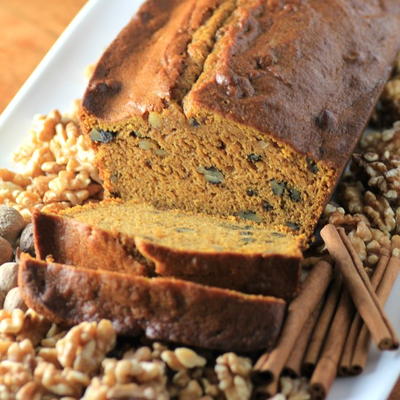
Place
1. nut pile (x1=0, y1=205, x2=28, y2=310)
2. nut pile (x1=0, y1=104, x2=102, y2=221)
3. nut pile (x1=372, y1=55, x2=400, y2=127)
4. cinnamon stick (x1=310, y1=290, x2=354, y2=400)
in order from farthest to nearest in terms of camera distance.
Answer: nut pile (x1=372, y1=55, x2=400, y2=127), nut pile (x1=0, y1=104, x2=102, y2=221), nut pile (x1=0, y1=205, x2=28, y2=310), cinnamon stick (x1=310, y1=290, x2=354, y2=400)

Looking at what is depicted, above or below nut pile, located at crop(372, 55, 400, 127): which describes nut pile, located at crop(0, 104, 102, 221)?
above

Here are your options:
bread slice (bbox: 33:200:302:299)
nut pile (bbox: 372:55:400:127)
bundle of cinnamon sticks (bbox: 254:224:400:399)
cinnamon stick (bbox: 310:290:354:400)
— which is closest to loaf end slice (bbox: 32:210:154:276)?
Result: bread slice (bbox: 33:200:302:299)

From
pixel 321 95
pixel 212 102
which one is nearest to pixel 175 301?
pixel 212 102

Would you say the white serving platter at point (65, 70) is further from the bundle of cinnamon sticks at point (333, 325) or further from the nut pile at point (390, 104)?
the bundle of cinnamon sticks at point (333, 325)

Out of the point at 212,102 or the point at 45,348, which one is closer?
the point at 45,348

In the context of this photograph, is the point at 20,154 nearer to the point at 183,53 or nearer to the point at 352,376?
the point at 183,53

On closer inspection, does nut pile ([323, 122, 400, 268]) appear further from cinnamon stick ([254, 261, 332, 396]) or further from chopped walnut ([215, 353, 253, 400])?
chopped walnut ([215, 353, 253, 400])
